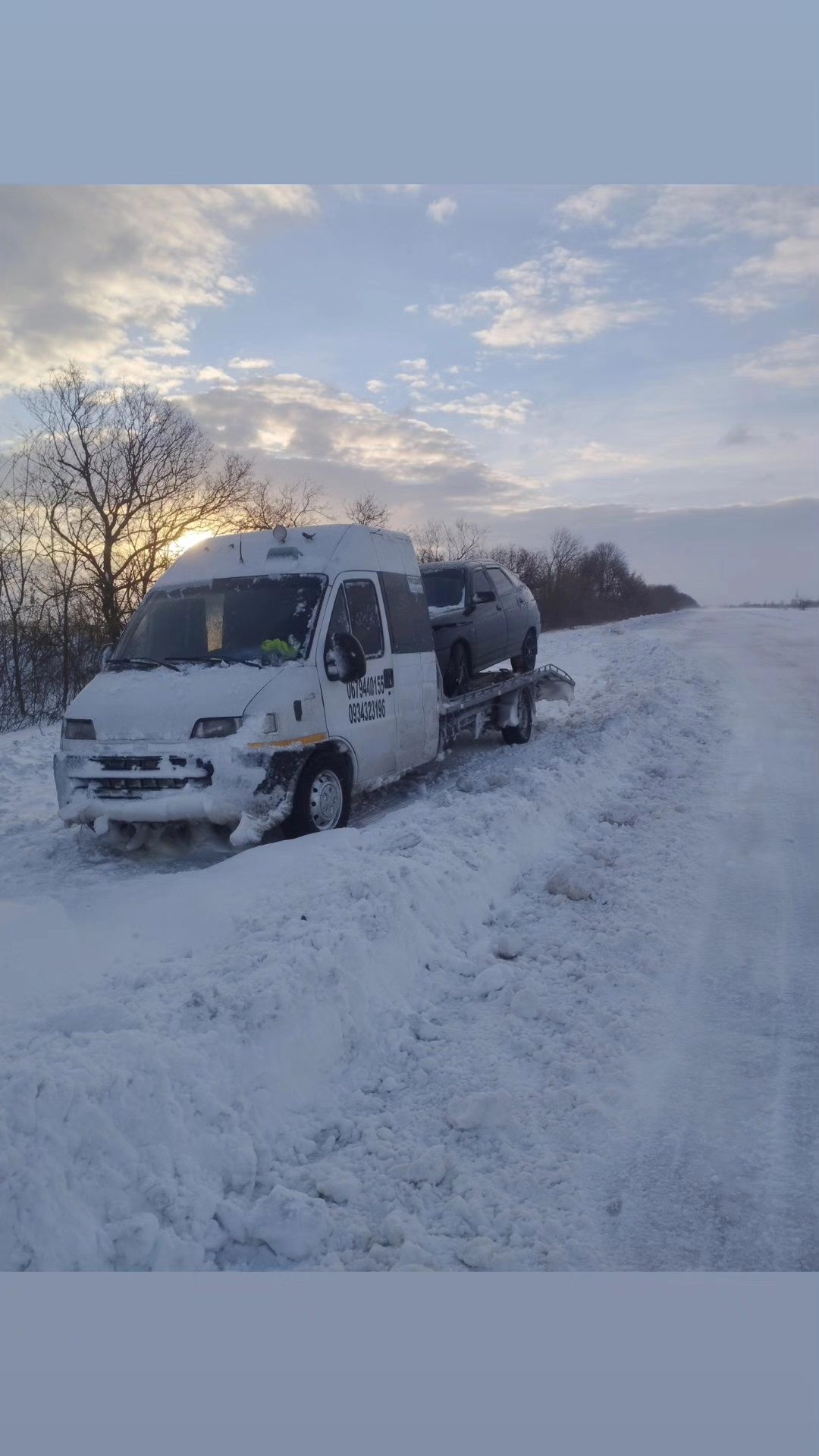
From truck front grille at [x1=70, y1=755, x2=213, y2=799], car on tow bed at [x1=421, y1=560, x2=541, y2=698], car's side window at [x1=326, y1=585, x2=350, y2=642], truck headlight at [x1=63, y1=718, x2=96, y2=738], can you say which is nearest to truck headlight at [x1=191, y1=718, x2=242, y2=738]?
truck front grille at [x1=70, y1=755, x2=213, y2=799]

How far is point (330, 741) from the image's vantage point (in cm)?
694

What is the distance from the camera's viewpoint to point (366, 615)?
7773 millimetres

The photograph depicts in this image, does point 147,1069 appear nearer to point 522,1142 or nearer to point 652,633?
point 522,1142

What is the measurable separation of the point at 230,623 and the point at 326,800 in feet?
5.16

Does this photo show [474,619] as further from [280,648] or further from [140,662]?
[140,662]

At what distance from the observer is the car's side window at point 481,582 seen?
1146 centimetres

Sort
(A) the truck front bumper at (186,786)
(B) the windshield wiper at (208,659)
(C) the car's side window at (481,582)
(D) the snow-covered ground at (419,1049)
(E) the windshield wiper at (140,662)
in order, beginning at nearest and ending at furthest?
1. (D) the snow-covered ground at (419,1049)
2. (A) the truck front bumper at (186,786)
3. (B) the windshield wiper at (208,659)
4. (E) the windshield wiper at (140,662)
5. (C) the car's side window at (481,582)

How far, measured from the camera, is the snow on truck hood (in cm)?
635

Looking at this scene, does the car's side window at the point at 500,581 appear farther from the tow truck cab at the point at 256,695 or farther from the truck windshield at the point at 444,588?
the tow truck cab at the point at 256,695

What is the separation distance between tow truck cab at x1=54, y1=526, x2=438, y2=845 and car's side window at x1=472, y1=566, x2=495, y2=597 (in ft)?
9.50

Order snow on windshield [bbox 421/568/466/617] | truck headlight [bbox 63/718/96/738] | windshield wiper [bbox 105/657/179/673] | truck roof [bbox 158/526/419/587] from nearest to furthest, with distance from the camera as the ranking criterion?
1. truck headlight [bbox 63/718/96/738]
2. windshield wiper [bbox 105/657/179/673]
3. truck roof [bbox 158/526/419/587]
4. snow on windshield [bbox 421/568/466/617]

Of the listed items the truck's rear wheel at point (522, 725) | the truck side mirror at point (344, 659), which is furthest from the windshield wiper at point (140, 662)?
the truck's rear wheel at point (522, 725)

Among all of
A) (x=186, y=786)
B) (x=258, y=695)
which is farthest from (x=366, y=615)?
(x=186, y=786)

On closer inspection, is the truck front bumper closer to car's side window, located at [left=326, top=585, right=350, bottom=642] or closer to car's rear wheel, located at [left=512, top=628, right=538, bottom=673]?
car's side window, located at [left=326, top=585, right=350, bottom=642]
